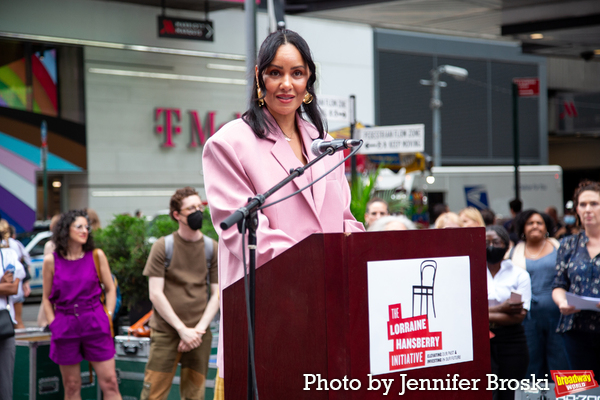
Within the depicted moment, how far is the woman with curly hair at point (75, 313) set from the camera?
6.16 meters

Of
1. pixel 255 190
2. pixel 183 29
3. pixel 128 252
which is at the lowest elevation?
pixel 128 252

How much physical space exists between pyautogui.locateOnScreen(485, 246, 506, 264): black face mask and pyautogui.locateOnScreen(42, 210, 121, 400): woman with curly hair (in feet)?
10.6

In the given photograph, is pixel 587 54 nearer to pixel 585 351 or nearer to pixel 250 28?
pixel 250 28

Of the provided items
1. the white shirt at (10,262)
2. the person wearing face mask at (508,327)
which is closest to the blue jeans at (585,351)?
the person wearing face mask at (508,327)

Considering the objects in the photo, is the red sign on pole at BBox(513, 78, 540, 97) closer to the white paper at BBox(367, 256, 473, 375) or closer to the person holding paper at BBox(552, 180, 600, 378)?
the person holding paper at BBox(552, 180, 600, 378)

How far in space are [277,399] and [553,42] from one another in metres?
14.4

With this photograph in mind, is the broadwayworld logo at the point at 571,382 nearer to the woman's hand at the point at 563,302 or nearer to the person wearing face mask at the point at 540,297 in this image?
the woman's hand at the point at 563,302

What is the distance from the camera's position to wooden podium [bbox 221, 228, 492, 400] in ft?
6.68

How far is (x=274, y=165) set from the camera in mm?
2535

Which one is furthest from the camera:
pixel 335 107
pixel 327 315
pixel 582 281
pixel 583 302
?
pixel 335 107

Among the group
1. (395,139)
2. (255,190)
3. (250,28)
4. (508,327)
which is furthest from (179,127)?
(255,190)

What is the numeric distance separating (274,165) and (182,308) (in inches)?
149

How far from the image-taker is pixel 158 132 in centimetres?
2264

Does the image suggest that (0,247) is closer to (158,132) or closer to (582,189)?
(582,189)
